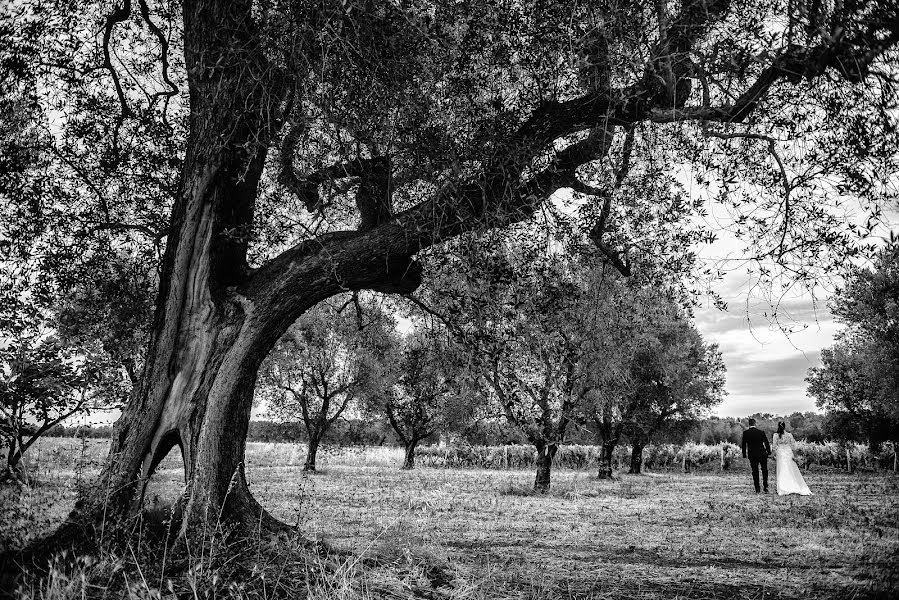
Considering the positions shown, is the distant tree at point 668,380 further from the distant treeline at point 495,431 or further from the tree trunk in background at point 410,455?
the tree trunk in background at point 410,455

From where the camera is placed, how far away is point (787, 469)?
63.0 ft

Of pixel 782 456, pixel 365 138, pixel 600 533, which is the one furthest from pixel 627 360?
pixel 365 138

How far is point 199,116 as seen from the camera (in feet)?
24.2

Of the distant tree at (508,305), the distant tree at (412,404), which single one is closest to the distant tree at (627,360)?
the distant tree at (508,305)

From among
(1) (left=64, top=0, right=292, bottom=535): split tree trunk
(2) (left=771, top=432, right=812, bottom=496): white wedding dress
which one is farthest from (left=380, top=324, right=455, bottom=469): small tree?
(1) (left=64, top=0, right=292, bottom=535): split tree trunk

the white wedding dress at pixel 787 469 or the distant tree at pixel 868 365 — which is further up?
the distant tree at pixel 868 365

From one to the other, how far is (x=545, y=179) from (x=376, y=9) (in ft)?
9.66

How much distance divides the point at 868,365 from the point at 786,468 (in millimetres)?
14446

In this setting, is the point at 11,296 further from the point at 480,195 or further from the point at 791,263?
the point at 791,263

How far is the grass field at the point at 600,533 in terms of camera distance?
6.94 meters

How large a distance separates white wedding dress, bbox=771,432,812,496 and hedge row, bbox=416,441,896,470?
915 inches

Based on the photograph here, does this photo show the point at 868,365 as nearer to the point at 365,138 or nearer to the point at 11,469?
the point at 365,138

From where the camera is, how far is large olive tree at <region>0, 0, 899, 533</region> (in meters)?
5.89

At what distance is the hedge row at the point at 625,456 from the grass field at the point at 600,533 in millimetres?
25459
